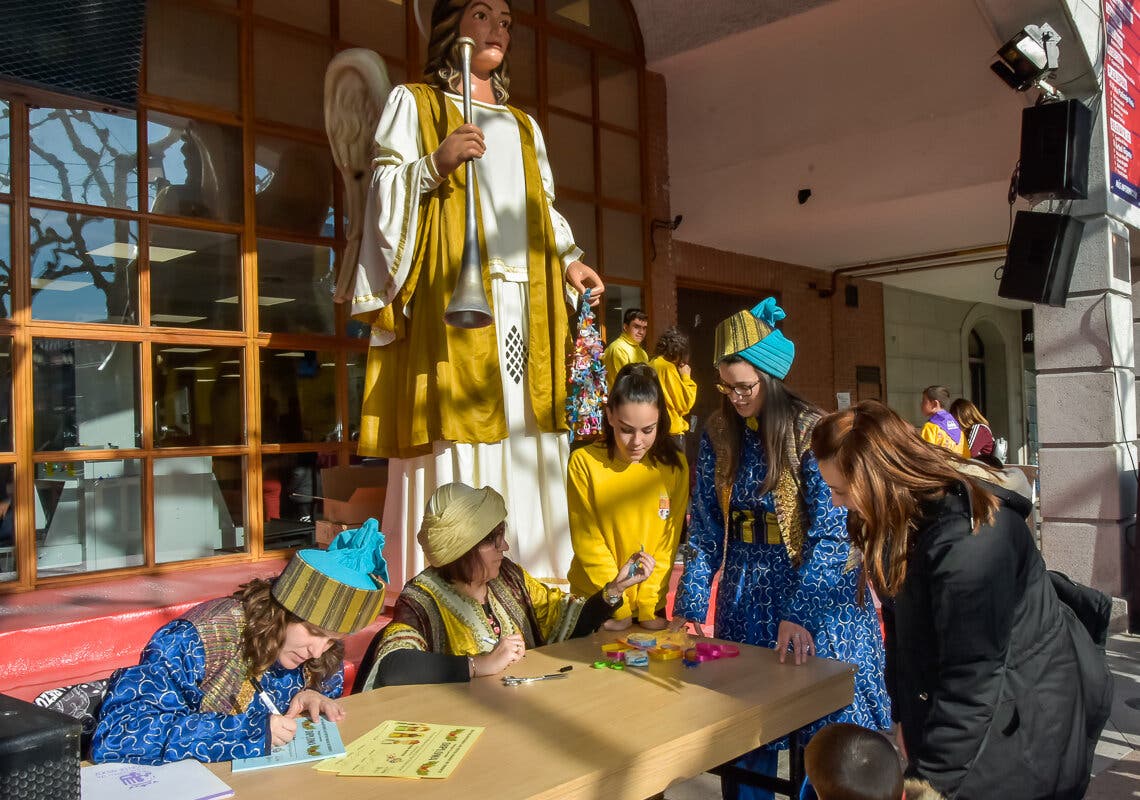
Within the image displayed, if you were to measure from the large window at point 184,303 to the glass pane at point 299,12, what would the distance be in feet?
0.04

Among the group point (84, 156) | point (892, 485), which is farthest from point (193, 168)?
point (892, 485)

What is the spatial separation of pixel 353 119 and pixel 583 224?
2.55 m

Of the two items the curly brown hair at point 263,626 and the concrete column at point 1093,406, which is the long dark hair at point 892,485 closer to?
the curly brown hair at point 263,626

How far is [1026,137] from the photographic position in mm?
5195

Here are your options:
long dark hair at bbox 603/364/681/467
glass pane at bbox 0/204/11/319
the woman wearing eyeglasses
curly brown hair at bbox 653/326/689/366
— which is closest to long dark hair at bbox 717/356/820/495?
long dark hair at bbox 603/364/681/467

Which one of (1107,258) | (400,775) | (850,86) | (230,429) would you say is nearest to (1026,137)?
(1107,258)

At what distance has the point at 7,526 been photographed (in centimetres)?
398

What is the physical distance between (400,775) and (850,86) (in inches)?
291

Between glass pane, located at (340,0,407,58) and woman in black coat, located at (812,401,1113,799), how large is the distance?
4.66 metres

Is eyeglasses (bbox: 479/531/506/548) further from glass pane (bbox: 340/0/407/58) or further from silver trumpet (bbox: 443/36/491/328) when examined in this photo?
glass pane (bbox: 340/0/407/58)

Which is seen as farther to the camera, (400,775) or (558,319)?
(558,319)

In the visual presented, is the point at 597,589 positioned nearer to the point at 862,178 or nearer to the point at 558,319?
the point at 558,319

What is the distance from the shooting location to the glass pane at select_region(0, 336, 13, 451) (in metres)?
4.02

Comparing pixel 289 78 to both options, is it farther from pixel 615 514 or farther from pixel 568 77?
pixel 615 514
